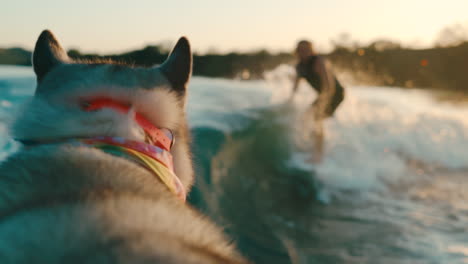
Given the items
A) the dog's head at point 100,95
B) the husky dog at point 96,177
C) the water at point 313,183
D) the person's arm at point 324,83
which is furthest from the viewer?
the person's arm at point 324,83

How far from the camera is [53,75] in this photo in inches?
68.4

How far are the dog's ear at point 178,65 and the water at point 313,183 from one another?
2.22ft

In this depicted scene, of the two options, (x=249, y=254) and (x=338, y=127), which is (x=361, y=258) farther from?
(x=338, y=127)

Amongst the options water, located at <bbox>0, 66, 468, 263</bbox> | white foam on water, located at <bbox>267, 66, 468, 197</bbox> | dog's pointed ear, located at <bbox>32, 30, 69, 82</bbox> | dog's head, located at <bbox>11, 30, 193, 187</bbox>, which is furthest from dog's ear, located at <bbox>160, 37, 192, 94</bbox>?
white foam on water, located at <bbox>267, 66, 468, 197</bbox>

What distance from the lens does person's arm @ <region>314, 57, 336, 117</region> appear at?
25.9 feet

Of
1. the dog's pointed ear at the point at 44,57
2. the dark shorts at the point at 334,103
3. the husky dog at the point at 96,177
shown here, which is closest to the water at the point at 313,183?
the dog's pointed ear at the point at 44,57

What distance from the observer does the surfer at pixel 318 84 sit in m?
7.94

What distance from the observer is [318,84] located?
8117mm

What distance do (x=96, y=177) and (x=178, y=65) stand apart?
0.85 meters

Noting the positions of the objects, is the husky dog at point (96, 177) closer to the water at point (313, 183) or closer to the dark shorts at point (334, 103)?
the water at point (313, 183)

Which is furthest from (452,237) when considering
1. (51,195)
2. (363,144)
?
(363,144)

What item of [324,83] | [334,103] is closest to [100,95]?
[324,83]

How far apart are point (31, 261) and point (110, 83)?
89 centimetres

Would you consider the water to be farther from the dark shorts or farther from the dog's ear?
the dark shorts
